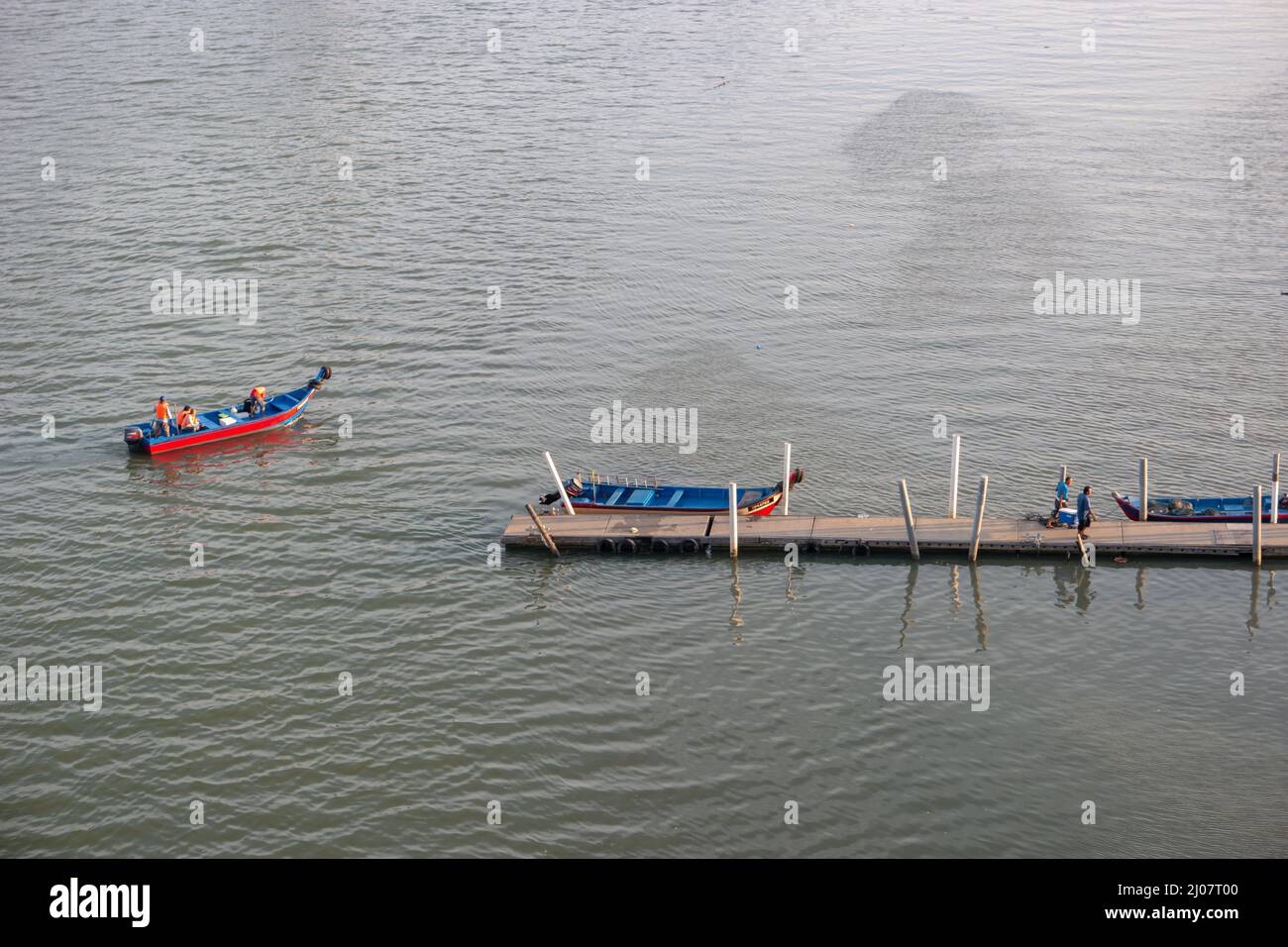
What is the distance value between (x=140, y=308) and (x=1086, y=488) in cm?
3849

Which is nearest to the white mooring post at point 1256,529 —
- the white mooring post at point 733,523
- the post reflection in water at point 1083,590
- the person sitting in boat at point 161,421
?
the post reflection in water at point 1083,590

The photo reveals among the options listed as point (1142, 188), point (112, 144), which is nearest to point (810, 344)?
point (1142, 188)

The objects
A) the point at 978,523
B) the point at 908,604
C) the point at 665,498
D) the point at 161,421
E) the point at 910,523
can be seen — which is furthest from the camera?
the point at 161,421

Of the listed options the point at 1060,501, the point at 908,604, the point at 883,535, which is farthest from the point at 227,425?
the point at 1060,501

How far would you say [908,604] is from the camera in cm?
3519

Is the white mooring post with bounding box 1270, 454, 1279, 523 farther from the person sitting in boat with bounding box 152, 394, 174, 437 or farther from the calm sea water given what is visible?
the person sitting in boat with bounding box 152, 394, 174, 437

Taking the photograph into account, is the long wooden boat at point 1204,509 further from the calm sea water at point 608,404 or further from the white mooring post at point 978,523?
the white mooring post at point 978,523

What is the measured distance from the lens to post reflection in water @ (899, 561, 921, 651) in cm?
3387

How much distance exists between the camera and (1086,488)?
120ft

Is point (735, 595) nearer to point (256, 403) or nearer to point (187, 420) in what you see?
point (256, 403)

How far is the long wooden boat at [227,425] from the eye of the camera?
1708 inches

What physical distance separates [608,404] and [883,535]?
13.3 meters

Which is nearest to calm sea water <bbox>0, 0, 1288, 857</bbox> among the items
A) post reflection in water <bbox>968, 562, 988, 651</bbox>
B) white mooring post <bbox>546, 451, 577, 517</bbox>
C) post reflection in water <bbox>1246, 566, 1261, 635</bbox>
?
post reflection in water <bbox>1246, 566, 1261, 635</bbox>
